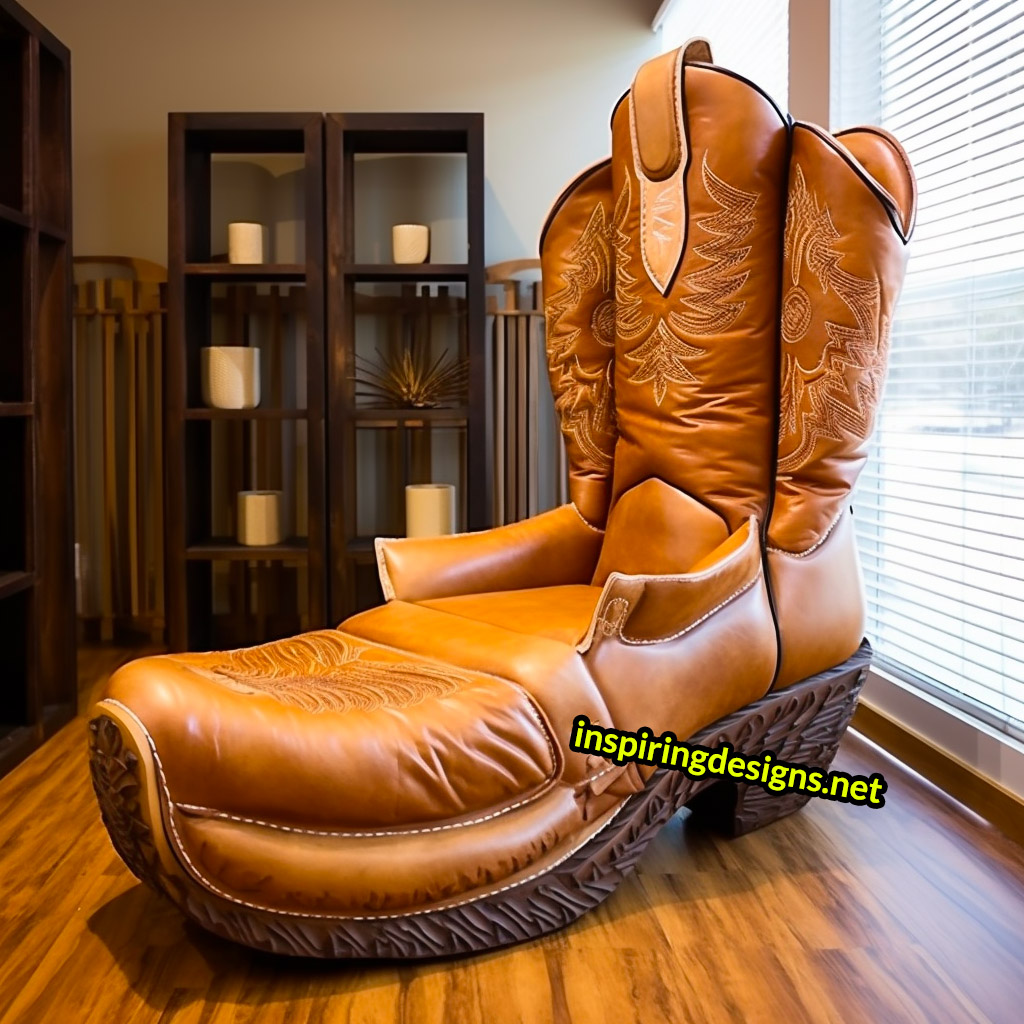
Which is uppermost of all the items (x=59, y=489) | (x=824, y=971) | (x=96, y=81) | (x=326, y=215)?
(x=96, y=81)

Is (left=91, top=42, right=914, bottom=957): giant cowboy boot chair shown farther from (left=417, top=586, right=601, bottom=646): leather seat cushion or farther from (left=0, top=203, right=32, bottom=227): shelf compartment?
(left=0, top=203, right=32, bottom=227): shelf compartment

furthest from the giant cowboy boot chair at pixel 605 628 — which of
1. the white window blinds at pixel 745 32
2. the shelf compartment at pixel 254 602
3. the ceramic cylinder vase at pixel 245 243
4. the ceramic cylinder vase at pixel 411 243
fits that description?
the shelf compartment at pixel 254 602

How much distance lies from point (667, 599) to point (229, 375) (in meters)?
2.10

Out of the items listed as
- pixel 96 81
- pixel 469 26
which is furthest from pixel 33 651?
pixel 469 26

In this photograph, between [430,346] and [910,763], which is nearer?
[910,763]

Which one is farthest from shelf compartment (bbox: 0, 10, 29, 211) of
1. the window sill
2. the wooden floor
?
the window sill

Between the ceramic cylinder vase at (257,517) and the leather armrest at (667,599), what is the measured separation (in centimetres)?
193

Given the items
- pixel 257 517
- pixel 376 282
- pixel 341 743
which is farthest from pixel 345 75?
pixel 341 743

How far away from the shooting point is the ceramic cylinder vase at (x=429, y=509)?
322 cm

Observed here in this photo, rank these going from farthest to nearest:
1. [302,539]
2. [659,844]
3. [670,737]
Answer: [302,539] → [659,844] → [670,737]

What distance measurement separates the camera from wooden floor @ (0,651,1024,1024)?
4.24ft

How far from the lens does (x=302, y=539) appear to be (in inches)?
137

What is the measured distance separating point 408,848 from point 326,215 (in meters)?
2.31

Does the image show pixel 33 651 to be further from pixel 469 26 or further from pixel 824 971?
pixel 469 26
